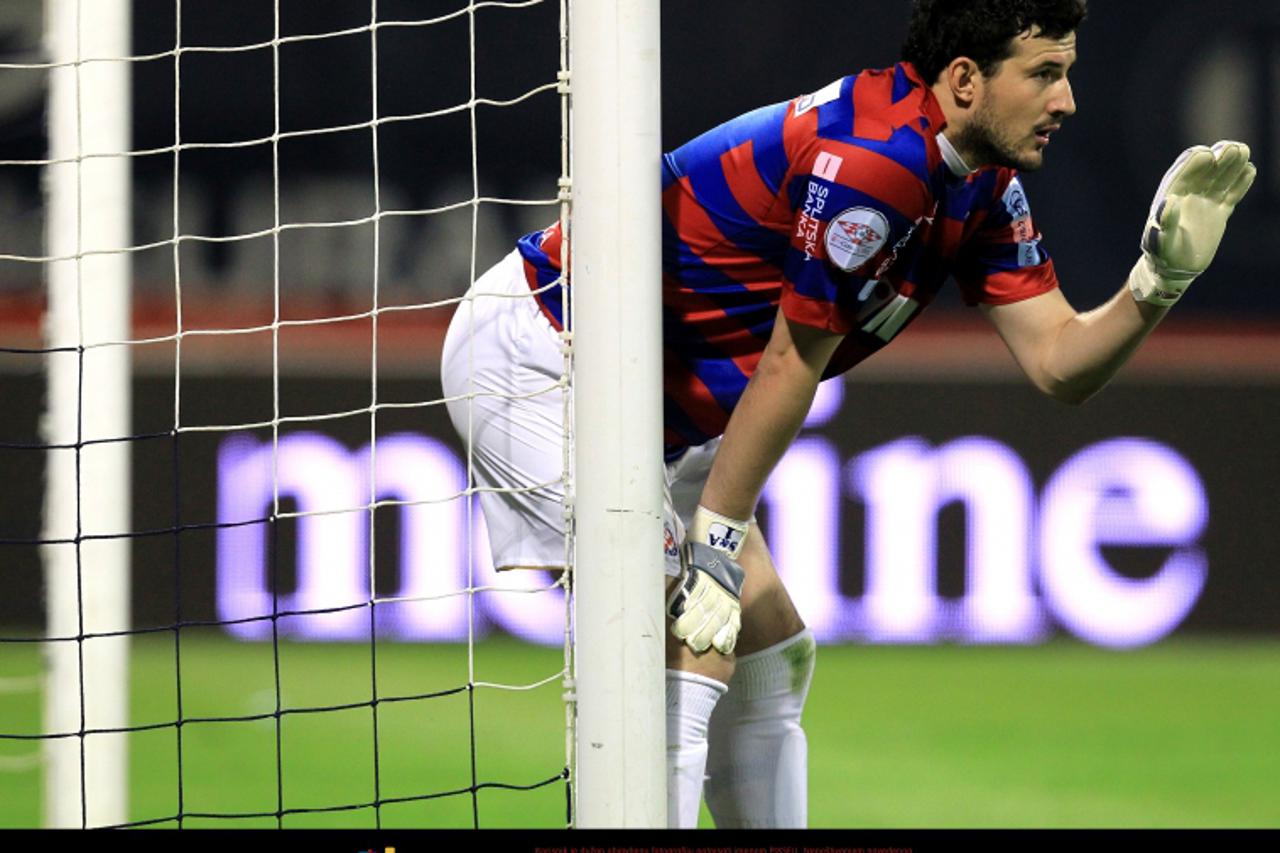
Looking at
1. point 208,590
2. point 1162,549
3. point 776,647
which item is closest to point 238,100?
point 208,590

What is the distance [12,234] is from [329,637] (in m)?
1.61

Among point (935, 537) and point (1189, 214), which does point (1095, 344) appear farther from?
point (935, 537)

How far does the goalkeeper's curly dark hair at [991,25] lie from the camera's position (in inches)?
93.0

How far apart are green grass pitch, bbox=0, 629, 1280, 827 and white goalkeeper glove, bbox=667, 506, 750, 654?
6.29 ft

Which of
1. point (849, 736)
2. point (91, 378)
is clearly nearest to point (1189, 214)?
point (91, 378)

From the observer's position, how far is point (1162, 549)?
6.12m

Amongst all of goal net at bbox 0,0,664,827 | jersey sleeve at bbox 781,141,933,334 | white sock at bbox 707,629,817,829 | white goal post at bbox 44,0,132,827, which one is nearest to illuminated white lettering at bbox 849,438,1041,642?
goal net at bbox 0,0,664,827

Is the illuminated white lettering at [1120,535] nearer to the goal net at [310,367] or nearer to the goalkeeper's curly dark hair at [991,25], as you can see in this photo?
the goal net at [310,367]

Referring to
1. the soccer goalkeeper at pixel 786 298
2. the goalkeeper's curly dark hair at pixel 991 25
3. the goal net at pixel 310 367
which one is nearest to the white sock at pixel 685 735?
the soccer goalkeeper at pixel 786 298

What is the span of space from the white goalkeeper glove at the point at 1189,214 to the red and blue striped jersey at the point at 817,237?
0.78 feet

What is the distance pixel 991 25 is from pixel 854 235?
34 cm

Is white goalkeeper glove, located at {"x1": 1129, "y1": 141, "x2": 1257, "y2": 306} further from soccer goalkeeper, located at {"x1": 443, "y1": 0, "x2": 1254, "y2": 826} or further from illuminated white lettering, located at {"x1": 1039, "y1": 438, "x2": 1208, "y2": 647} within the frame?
illuminated white lettering, located at {"x1": 1039, "y1": 438, "x2": 1208, "y2": 647}

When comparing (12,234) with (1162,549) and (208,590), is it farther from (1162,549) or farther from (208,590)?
(1162,549)

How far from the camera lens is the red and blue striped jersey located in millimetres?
2311
